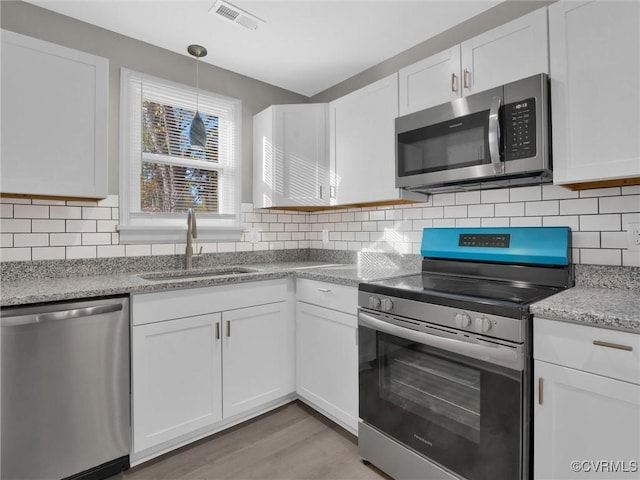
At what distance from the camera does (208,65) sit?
2656 mm

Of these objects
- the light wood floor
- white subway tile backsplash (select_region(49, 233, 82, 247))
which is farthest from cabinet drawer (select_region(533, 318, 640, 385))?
white subway tile backsplash (select_region(49, 233, 82, 247))

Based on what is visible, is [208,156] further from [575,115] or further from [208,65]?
[575,115]

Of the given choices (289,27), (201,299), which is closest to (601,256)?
(201,299)

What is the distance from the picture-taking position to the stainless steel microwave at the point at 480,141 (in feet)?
4.99

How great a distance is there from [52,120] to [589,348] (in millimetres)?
2441

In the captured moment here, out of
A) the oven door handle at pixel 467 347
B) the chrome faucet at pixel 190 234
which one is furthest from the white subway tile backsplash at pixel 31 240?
the oven door handle at pixel 467 347

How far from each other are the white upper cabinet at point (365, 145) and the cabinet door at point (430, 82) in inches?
2.8

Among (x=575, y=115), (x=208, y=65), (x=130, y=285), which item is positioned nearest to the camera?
(x=575, y=115)

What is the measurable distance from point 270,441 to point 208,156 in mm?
2038

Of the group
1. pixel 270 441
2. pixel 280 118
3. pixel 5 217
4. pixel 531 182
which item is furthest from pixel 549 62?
pixel 5 217

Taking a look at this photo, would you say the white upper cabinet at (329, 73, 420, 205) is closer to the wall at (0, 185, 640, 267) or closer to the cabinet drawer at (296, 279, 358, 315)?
the wall at (0, 185, 640, 267)

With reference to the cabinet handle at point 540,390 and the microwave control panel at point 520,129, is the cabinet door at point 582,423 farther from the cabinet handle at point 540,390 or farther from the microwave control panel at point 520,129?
the microwave control panel at point 520,129

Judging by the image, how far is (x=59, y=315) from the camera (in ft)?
4.98

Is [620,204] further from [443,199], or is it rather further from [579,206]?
[443,199]
